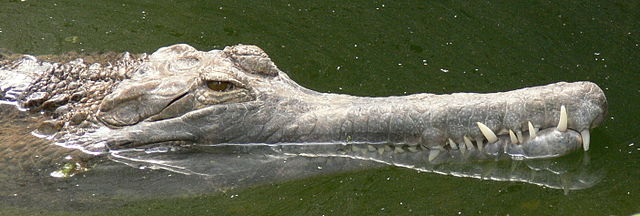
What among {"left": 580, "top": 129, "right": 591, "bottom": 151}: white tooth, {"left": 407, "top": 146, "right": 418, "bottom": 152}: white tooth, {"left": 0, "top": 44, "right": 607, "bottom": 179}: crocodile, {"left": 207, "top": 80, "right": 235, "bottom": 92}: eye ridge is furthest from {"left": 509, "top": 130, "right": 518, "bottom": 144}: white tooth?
{"left": 207, "top": 80, "right": 235, "bottom": 92}: eye ridge

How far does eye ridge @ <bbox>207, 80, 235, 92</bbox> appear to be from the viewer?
663cm

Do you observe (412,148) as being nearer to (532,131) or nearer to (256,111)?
(532,131)

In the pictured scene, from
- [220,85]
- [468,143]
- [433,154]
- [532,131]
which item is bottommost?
[433,154]

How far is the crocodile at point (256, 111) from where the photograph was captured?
6082 mm

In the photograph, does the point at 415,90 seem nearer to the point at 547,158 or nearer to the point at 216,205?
the point at 547,158

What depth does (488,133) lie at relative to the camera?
607cm

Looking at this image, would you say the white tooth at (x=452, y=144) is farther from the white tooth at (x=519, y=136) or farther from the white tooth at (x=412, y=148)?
the white tooth at (x=519, y=136)

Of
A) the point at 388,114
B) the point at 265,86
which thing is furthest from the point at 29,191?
the point at 388,114

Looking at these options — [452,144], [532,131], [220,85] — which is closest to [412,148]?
[452,144]

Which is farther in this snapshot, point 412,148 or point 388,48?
point 388,48

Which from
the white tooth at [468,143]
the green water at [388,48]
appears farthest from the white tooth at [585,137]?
the white tooth at [468,143]

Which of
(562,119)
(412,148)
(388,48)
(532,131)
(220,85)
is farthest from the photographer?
(388,48)

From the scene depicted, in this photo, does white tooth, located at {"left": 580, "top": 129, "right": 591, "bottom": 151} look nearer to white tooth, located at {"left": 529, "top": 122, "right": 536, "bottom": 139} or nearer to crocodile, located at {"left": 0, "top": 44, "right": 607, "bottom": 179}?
crocodile, located at {"left": 0, "top": 44, "right": 607, "bottom": 179}

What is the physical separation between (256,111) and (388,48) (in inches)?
107
